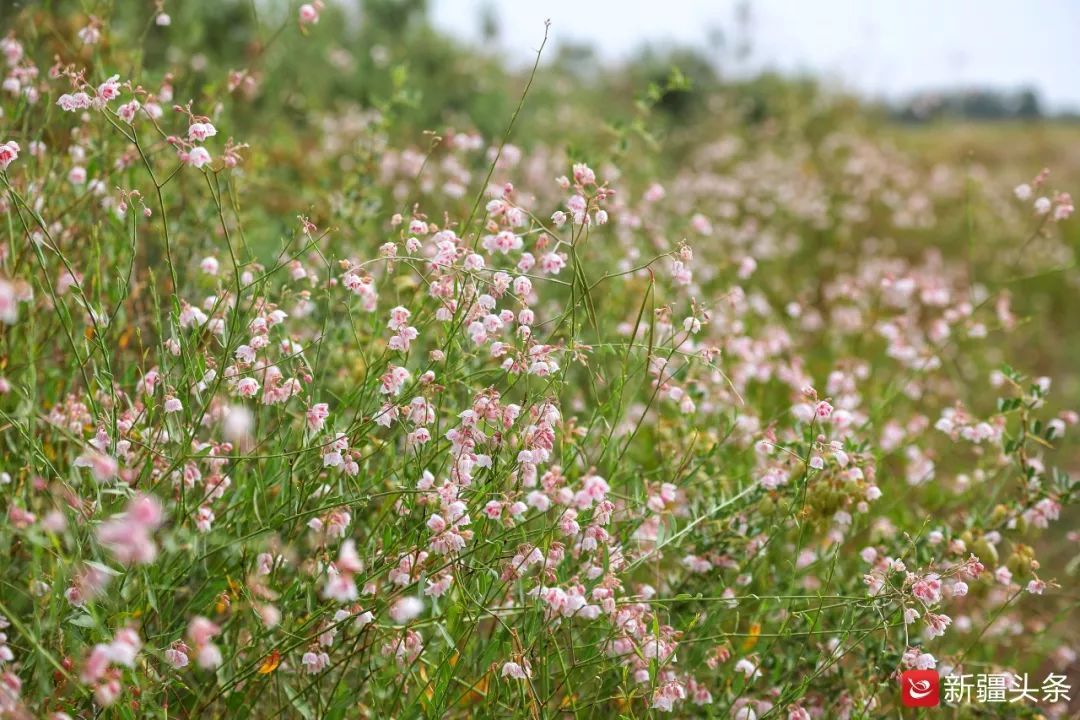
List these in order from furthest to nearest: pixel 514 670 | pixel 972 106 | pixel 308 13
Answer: pixel 972 106 < pixel 308 13 < pixel 514 670

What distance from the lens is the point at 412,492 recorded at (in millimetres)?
2004

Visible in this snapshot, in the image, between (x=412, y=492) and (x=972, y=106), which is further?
(x=972, y=106)

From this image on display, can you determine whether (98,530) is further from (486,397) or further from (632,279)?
(632,279)

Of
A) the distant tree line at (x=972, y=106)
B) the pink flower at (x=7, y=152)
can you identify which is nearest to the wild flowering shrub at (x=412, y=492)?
the pink flower at (x=7, y=152)

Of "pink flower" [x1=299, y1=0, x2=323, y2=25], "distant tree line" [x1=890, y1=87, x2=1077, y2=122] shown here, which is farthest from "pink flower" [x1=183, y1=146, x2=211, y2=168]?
"distant tree line" [x1=890, y1=87, x2=1077, y2=122]

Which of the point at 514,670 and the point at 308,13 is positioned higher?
the point at 308,13

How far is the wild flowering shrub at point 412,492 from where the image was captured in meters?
2.00

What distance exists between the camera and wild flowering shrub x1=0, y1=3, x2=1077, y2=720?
1998 mm

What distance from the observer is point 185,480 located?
2074 mm

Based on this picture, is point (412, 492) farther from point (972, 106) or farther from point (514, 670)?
point (972, 106)

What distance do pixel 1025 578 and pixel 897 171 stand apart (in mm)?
6763

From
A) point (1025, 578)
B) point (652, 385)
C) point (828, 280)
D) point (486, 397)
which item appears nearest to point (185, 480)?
point (486, 397)

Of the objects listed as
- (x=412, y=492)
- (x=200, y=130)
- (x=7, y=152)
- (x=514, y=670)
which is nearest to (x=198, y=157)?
(x=200, y=130)

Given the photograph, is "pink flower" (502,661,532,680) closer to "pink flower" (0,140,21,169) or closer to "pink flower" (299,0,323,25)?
"pink flower" (0,140,21,169)
